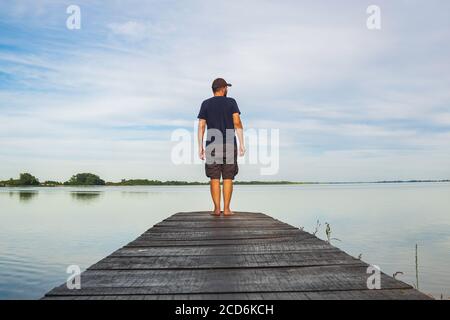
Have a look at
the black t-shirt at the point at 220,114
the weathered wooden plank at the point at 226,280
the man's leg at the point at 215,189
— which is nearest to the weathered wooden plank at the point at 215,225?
the man's leg at the point at 215,189

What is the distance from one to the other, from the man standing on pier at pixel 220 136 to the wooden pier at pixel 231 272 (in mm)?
2762

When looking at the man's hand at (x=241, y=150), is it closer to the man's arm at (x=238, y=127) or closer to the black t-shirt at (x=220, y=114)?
the man's arm at (x=238, y=127)

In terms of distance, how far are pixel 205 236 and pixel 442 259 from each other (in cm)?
1864

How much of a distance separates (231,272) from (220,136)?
518cm

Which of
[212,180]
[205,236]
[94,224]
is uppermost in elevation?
[212,180]

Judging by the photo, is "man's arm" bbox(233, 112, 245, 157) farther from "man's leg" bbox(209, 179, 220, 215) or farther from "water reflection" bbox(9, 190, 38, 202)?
"water reflection" bbox(9, 190, 38, 202)

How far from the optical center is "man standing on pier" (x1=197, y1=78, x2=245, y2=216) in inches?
334

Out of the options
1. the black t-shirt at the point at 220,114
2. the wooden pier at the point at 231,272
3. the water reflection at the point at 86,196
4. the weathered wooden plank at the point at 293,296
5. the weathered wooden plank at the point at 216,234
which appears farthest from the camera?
the water reflection at the point at 86,196

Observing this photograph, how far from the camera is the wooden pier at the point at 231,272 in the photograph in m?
2.85

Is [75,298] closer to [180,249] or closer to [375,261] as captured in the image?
[180,249]

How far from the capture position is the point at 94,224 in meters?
37.4

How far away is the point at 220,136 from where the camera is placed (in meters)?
8.59
